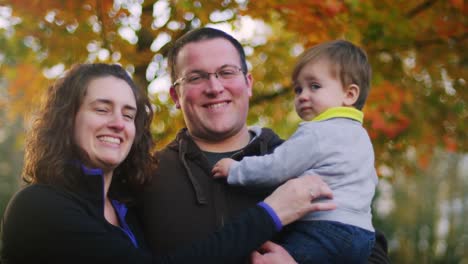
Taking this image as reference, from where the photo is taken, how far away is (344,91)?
293cm

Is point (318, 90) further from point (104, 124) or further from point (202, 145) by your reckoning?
point (104, 124)

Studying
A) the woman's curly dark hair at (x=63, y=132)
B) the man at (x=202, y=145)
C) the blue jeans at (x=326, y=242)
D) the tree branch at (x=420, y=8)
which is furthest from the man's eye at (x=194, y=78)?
the tree branch at (x=420, y=8)

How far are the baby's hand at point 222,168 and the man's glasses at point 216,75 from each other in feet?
1.81

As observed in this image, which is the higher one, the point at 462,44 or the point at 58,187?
the point at 462,44

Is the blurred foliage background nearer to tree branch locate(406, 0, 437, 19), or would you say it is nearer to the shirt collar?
tree branch locate(406, 0, 437, 19)

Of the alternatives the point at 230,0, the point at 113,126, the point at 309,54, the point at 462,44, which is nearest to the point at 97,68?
the point at 113,126

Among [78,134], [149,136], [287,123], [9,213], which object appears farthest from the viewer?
[287,123]

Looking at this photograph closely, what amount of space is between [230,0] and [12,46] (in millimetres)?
2040

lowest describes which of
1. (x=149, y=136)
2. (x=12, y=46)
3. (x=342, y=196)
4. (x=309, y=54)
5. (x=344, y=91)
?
(x=342, y=196)

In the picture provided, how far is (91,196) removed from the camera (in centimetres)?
253

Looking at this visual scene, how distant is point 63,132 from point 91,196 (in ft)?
1.09

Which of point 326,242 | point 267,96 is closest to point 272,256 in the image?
point 326,242

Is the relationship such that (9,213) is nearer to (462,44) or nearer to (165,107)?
(165,107)

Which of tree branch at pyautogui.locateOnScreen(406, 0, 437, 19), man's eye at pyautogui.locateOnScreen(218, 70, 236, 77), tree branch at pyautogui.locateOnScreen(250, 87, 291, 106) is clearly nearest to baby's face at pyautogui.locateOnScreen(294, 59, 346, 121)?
man's eye at pyautogui.locateOnScreen(218, 70, 236, 77)
